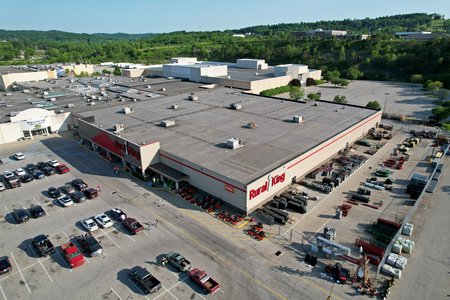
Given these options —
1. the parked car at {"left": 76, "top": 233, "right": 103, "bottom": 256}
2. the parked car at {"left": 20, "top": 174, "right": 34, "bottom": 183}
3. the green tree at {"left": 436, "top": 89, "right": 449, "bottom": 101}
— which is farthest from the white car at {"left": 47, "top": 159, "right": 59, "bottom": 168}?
the green tree at {"left": 436, "top": 89, "right": 449, "bottom": 101}

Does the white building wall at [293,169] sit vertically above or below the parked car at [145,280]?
above

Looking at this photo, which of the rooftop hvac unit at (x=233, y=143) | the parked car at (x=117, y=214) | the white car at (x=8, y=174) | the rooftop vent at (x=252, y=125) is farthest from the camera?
the rooftop vent at (x=252, y=125)

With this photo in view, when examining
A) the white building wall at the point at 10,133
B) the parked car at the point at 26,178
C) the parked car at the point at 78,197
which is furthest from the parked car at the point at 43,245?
the white building wall at the point at 10,133

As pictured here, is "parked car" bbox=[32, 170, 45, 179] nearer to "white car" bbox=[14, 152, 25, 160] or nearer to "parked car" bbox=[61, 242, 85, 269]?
"white car" bbox=[14, 152, 25, 160]

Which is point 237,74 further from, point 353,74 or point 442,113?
point 442,113

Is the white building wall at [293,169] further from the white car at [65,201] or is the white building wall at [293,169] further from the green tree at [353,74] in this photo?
the green tree at [353,74]

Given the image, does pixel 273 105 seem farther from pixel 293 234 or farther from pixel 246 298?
pixel 246 298

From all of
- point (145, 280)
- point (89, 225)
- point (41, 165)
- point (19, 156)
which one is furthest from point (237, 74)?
point (145, 280)

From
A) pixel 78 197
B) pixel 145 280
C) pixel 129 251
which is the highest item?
pixel 78 197
